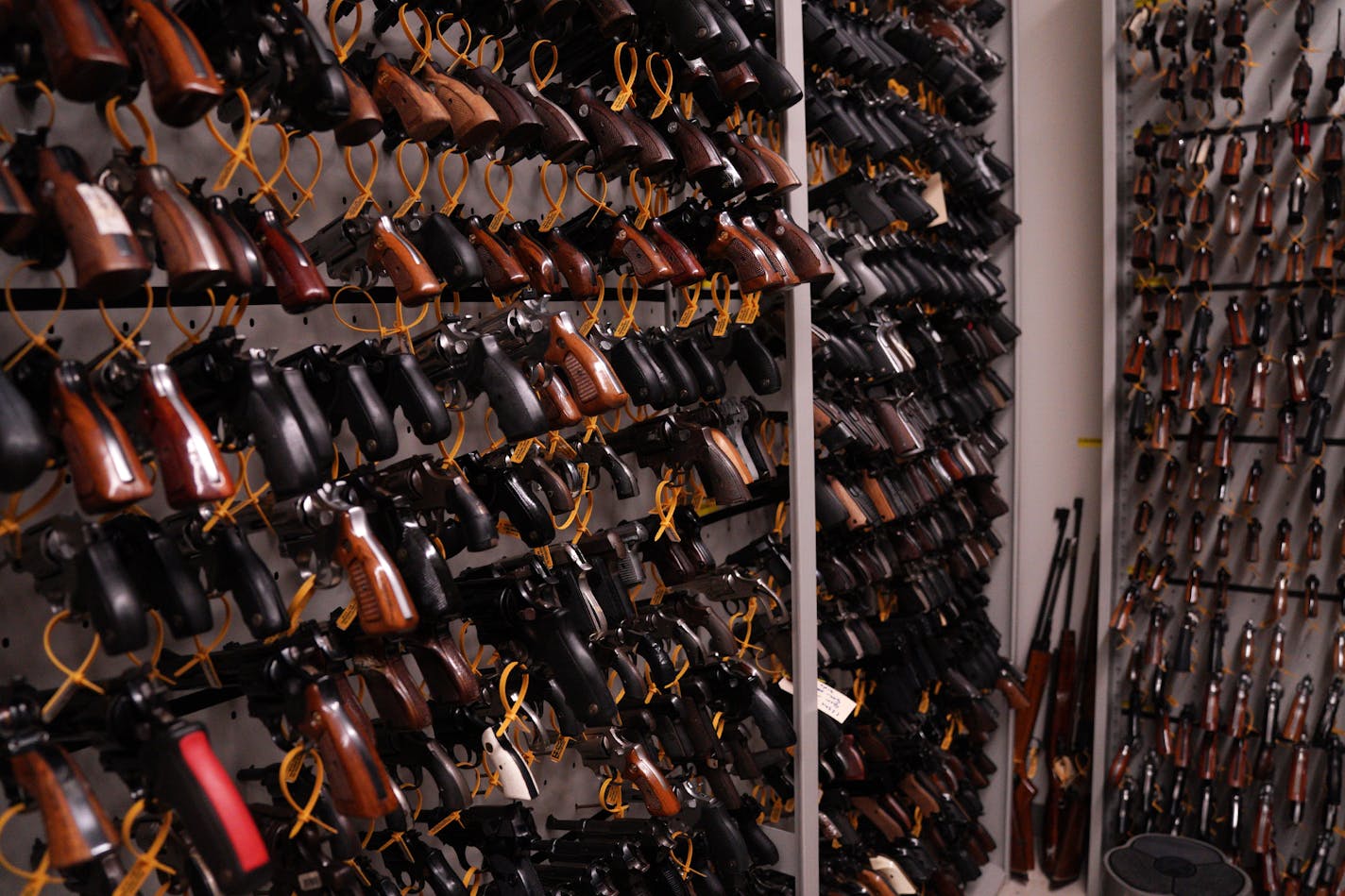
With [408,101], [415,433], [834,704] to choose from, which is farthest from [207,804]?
[834,704]

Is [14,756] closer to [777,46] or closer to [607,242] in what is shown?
[607,242]

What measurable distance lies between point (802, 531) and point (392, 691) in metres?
1.13

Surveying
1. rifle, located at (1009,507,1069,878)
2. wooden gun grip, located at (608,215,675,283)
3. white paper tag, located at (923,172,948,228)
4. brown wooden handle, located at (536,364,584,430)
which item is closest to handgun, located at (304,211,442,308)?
brown wooden handle, located at (536,364,584,430)

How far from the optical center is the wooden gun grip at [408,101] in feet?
4.91

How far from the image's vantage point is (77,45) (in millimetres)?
1063

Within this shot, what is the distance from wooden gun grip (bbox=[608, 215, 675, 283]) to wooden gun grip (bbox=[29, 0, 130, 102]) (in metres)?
0.95

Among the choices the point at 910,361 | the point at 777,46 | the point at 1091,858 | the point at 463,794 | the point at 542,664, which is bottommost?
the point at 1091,858

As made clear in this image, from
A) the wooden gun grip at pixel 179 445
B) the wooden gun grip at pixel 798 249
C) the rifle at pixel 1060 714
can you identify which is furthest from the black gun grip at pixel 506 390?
the rifle at pixel 1060 714

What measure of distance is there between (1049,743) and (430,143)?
3.41 meters

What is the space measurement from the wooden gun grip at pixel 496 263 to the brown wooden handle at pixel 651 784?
88cm

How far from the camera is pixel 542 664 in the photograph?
64.7 inches

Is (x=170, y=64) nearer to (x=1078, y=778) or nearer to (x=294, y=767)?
(x=294, y=767)

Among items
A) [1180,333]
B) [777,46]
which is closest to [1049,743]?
[1180,333]

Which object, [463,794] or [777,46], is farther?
[777,46]
